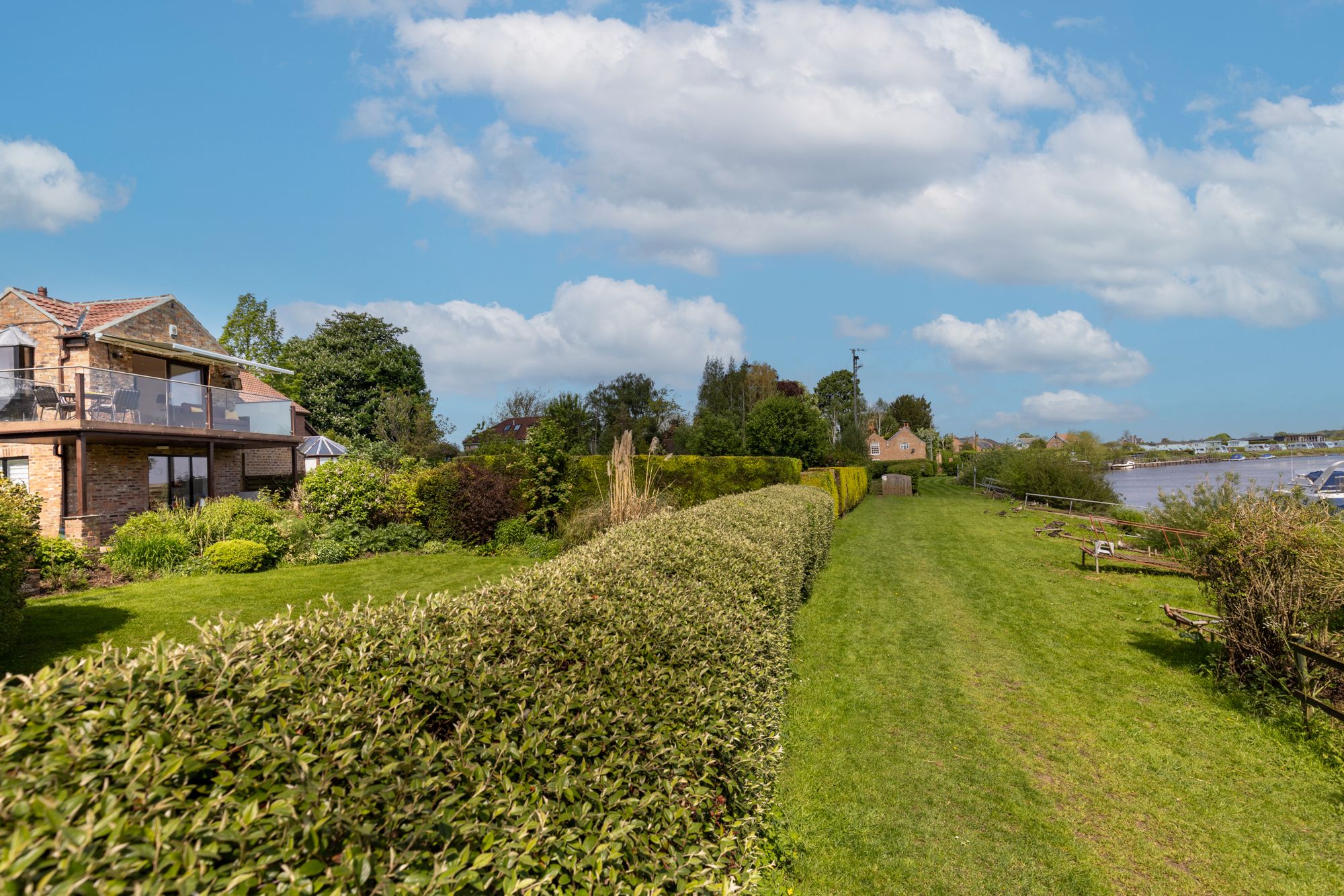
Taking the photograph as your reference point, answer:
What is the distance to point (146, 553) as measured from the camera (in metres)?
11.8

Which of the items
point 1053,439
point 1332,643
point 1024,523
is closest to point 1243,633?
point 1332,643

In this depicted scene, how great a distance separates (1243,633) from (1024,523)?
590 inches

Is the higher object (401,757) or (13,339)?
(13,339)

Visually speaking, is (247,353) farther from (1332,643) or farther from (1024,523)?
(1332,643)

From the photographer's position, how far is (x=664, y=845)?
2.28 metres

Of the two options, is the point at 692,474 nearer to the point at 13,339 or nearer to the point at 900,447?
the point at 13,339

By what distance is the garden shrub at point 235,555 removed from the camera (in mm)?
11891

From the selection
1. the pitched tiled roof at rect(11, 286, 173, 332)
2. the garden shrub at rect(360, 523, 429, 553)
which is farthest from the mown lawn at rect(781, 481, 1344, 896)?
the pitched tiled roof at rect(11, 286, 173, 332)

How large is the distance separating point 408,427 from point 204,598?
2781 centimetres

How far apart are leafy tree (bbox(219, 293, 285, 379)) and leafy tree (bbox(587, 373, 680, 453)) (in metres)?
23.0

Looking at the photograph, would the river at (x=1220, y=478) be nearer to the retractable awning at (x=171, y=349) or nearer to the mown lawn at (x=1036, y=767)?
the mown lawn at (x=1036, y=767)

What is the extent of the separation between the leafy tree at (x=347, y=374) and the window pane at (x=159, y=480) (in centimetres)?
2036

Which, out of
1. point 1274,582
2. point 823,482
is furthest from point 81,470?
point 1274,582

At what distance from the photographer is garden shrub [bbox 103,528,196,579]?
1167cm
